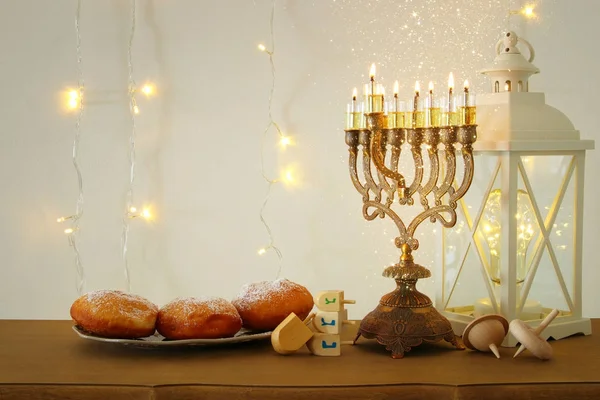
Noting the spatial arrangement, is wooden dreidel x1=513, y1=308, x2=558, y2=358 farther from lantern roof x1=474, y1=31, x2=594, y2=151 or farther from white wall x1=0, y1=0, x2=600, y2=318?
white wall x1=0, y1=0, x2=600, y2=318

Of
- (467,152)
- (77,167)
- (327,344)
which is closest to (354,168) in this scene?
(467,152)

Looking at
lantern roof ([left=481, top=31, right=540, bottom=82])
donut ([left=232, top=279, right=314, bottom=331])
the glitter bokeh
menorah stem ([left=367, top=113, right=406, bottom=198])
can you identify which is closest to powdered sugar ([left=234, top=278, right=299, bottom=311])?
donut ([left=232, top=279, right=314, bottom=331])

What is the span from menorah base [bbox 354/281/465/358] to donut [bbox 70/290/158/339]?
0.34m

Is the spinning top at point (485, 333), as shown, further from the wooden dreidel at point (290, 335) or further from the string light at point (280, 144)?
the string light at point (280, 144)

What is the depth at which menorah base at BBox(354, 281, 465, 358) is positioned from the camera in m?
1.23

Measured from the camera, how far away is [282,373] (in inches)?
44.6

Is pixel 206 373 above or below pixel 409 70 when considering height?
below

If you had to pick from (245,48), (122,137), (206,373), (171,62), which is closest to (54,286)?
(122,137)

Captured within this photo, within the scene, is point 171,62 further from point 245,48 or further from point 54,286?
point 54,286

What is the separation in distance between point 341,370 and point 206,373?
0.19 m

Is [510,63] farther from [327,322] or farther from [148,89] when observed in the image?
[148,89]

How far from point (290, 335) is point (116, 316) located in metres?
0.27

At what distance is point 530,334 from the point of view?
3.89 feet

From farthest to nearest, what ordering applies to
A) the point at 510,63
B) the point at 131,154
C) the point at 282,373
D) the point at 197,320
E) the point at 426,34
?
1. the point at 131,154
2. the point at 426,34
3. the point at 510,63
4. the point at 197,320
5. the point at 282,373
